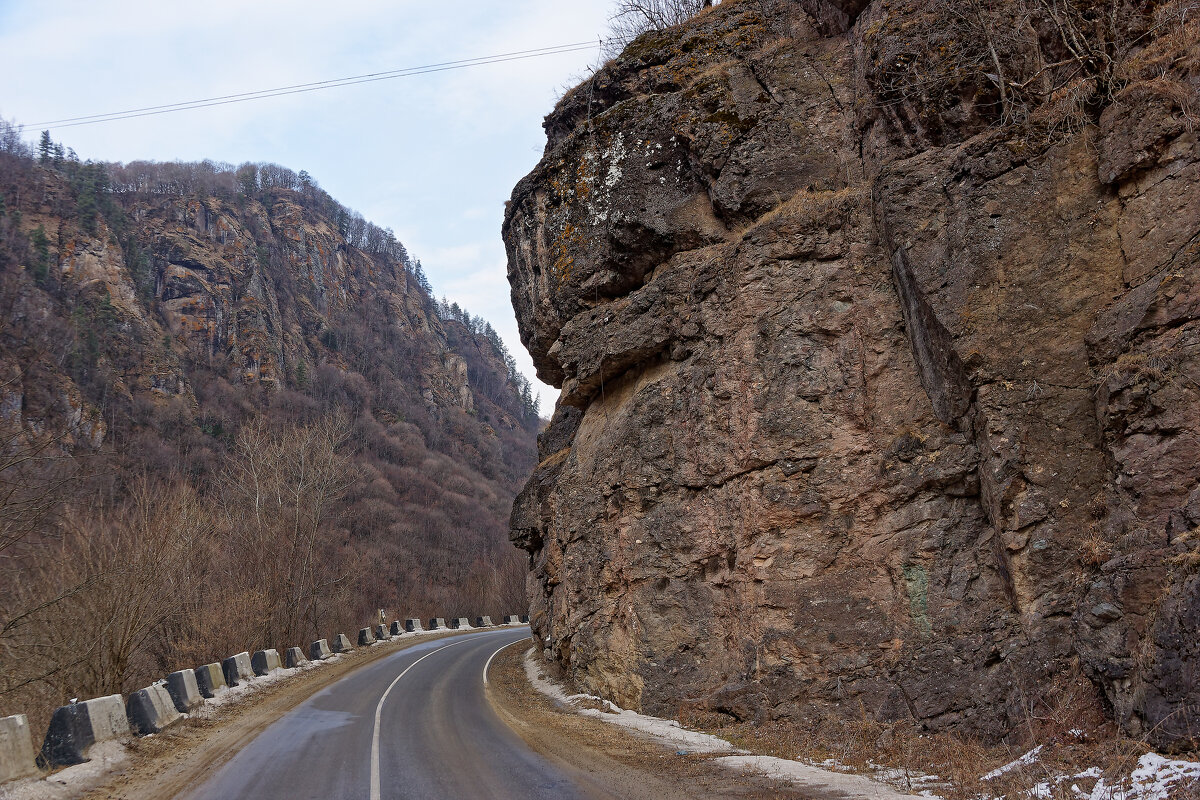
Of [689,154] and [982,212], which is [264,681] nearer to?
[689,154]

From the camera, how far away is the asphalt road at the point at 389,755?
779cm

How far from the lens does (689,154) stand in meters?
15.8

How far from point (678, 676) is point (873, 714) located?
349 cm

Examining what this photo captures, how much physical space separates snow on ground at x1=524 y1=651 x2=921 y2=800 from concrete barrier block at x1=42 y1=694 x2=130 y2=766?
290 inches

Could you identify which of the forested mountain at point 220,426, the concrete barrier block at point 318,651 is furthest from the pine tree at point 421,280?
the concrete barrier block at point 318,651

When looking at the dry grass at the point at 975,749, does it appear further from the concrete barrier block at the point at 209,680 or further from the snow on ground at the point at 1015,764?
the concrete barrier block at the point at 209,680

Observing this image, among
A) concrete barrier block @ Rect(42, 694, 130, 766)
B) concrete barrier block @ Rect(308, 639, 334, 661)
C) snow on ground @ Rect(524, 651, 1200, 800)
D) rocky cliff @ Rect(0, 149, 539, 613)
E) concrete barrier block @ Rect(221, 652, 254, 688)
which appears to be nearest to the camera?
snow on ground @ Rect(524, 651, 1200, 800)

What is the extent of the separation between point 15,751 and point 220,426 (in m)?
82.3

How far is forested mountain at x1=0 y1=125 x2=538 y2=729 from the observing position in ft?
42.0

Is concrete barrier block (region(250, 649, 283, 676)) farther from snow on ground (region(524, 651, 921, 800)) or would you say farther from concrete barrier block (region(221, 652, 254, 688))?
snow on ground (region(524, 651, 921, 800))

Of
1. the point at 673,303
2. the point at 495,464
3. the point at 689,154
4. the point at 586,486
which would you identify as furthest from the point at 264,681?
the point at 495,464

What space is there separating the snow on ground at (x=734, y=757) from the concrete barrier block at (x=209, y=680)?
22.3 ft

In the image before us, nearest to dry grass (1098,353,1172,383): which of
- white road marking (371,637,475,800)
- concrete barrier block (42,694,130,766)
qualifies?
white road marking (371,637,475,800)

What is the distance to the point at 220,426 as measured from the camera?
8156 cm
